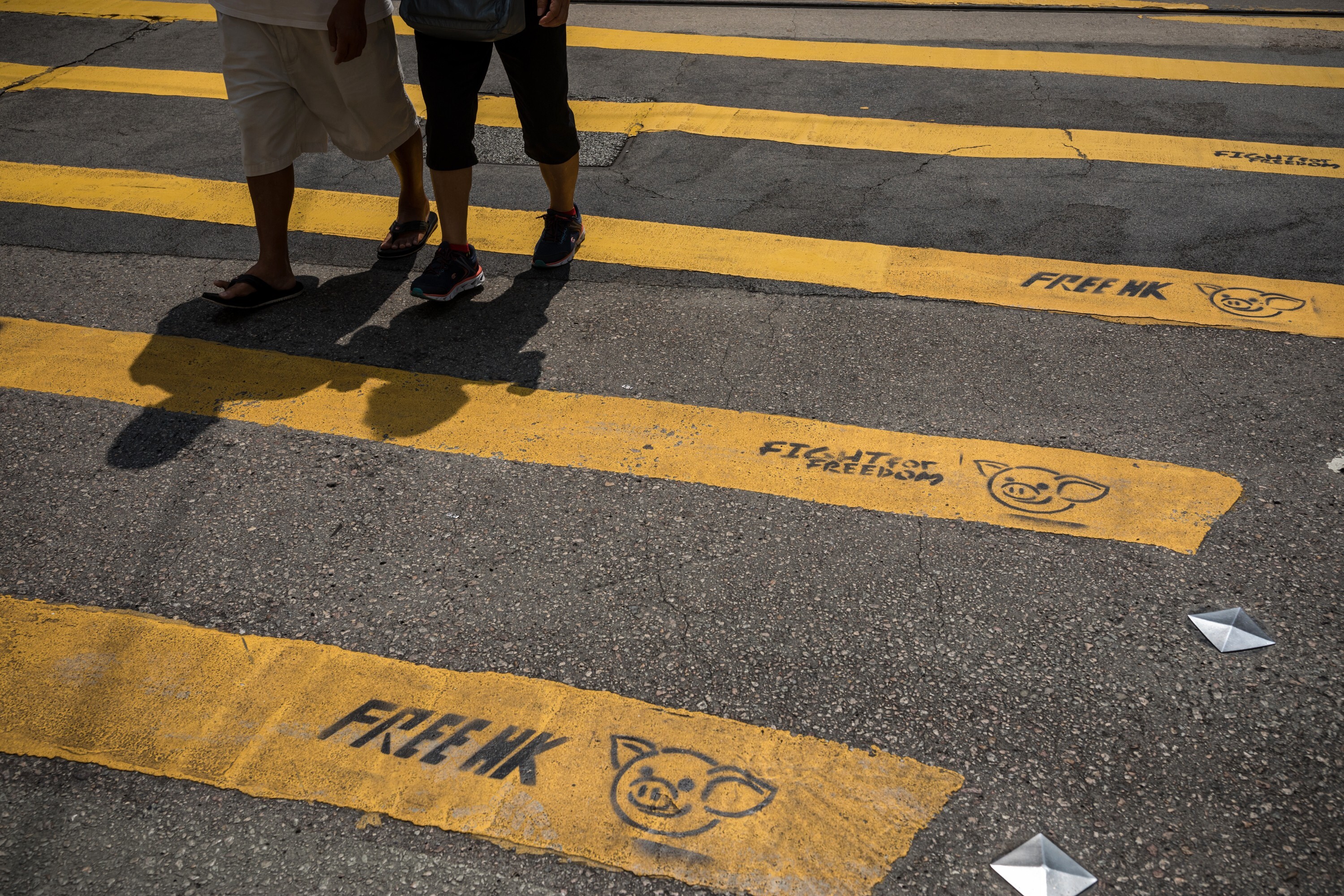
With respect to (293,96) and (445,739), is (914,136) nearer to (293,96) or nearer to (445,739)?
(293,96)

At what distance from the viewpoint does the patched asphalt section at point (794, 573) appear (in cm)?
209

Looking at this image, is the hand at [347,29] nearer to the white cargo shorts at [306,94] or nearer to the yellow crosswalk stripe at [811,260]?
the white cargo shorts at [306,94]

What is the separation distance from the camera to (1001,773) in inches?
85.3

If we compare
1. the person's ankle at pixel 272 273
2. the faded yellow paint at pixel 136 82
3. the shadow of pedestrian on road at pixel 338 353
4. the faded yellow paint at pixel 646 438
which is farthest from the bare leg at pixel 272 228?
the faded yellow paint at pixel 136 82

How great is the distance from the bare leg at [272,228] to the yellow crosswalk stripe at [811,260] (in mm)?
582

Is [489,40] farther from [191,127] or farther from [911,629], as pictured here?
[191,127]

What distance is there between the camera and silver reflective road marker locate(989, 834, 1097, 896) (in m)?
1.93

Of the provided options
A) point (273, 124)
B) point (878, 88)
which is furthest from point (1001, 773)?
point (878, 88)

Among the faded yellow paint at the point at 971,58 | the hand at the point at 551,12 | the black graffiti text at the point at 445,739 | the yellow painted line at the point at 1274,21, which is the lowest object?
the black graffiti text at the point at 445,739

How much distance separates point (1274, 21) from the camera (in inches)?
280

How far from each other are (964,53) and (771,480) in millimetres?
4885

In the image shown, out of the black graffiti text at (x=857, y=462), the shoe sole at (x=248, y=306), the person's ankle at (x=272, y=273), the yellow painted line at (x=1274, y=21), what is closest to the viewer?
the black graffiti text at (x=857, y=462)

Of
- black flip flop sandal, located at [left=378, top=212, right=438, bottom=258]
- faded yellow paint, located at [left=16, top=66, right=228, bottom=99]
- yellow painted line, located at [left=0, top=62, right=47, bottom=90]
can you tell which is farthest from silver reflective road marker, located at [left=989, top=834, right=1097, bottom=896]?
yellow painted line, located at [left=0, top=62, right=47, bottom=90]

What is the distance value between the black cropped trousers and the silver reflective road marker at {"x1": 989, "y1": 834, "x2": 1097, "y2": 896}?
323cm
